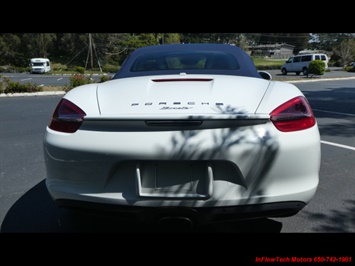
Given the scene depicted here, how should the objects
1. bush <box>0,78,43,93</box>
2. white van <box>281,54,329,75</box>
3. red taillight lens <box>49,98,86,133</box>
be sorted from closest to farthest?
red taillight lens <box>49,98,86,133</box> < bush <box>0,78,43,93</box> < white van <box>281,54,329,75</box>

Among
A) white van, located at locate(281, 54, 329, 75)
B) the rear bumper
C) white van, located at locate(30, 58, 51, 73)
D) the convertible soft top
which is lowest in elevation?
white van, located at locate(30, 58, 51, 73)

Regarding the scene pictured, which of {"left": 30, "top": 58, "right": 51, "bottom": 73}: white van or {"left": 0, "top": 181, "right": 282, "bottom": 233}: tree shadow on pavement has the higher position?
{"left": 0, "top": 181, "right": 282, "bottom": 233}: tree shadow on pavement

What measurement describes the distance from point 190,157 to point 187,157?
0.02m

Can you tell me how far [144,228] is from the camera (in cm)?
261

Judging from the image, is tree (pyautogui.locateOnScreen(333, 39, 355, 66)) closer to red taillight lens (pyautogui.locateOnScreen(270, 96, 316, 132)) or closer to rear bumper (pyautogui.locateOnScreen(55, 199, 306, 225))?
red taillight lens (pyautogui.locateOnScreen(270, 96, 316, 132))

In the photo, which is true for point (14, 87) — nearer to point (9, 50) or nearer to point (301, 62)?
point (301, 62)

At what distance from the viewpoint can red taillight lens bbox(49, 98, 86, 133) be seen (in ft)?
6.48

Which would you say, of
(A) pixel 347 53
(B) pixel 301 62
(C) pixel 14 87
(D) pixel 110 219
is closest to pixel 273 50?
(A) pixel 347 53

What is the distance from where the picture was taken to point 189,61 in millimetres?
3252

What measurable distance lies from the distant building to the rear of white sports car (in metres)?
80.2

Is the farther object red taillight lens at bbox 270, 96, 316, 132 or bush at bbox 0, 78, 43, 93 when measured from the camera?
bush at bbox 0, 78, 43, 93

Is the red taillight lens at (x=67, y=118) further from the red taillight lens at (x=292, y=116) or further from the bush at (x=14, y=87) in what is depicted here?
the bush at (x=14, y=87)

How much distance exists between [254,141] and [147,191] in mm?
689

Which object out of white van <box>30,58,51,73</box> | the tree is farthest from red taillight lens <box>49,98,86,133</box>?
the tree
